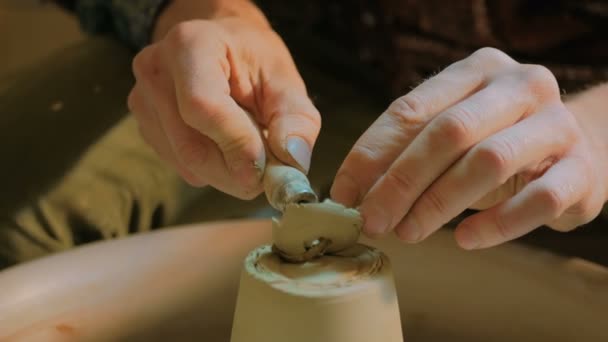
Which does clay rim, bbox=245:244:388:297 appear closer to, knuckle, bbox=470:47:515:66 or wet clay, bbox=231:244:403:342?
wet clay, bbox=231:244:403:342

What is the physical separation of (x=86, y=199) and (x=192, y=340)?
218mm

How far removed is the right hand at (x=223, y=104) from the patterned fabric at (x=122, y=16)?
24cm

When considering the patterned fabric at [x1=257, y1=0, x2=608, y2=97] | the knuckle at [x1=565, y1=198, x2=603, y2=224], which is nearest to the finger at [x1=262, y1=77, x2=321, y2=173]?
the knuckle at [x1=565, y1=198, x2=603, y2=224]

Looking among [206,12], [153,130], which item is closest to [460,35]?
[206,12]

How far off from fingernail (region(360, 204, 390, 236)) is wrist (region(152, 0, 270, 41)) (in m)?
0.32

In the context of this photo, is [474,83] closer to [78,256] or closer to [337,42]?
[78,256]

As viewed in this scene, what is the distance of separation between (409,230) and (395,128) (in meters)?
0.08

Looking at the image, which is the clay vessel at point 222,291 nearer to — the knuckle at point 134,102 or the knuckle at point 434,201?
the knuckle at point 134,102

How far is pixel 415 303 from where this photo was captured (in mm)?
793

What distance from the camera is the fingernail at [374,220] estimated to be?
55cm

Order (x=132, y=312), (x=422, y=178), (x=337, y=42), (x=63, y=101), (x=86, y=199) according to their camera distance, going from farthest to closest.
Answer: (x=337, y=42)
(x=63, y=101)
(x=86, y=199)
(x=132, y=312)
(x=422, y=178)

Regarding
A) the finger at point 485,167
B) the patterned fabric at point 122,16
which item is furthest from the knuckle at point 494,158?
the patterned fabric at point 122,16

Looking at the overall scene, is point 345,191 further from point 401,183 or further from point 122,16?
point 122,16

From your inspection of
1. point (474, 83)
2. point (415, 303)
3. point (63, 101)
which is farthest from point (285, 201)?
point (63, 101)
